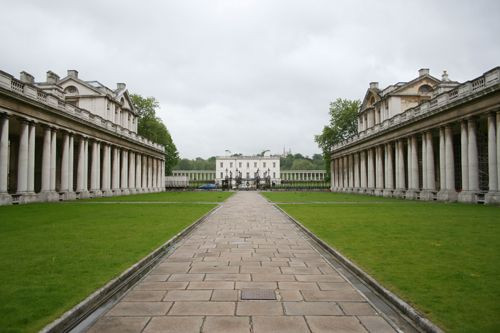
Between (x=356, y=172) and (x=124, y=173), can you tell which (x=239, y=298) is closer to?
(x=124, y=173)

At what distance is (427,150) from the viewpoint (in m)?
35.3

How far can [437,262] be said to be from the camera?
7.95 meters

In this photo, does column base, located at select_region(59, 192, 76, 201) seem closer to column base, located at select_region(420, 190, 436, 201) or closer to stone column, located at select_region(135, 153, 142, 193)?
stone column, located at select_region(135, 153, 142, 193)

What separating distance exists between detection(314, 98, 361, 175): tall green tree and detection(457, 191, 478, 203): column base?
141 ft

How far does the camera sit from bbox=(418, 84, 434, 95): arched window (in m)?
48.2

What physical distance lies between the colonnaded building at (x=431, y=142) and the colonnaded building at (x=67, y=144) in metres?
33.3

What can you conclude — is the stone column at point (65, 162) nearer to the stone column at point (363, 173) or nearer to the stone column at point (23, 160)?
the stone column at point (23, 160)

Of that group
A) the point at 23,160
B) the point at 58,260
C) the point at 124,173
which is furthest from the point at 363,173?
the point at 58,260

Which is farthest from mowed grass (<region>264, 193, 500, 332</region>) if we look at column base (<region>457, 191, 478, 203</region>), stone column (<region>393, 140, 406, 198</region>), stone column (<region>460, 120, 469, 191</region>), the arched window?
the arched window

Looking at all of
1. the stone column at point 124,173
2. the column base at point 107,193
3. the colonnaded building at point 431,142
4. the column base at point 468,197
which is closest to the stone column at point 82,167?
the column base at point 107,193

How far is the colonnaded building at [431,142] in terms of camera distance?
1039 inches

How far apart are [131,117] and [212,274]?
59.5 m

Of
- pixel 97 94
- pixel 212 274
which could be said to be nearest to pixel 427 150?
pixel 212 274

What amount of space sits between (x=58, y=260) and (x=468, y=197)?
28.7m
